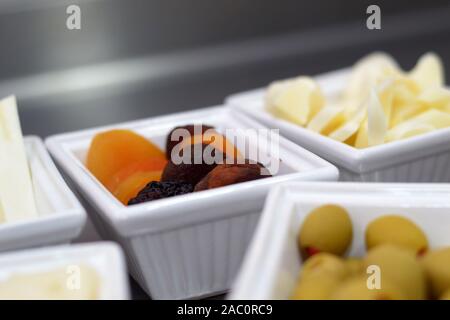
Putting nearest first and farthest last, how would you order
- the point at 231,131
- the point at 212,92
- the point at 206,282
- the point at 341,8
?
the point at 206,282
the point at 231,131
the point at 212,92
the point at 341,8

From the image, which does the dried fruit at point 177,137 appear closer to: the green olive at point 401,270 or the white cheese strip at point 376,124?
the white cheese strip at point 376,124

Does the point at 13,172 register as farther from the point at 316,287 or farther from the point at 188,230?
the point at 316,287

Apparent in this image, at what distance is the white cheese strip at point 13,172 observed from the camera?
0.51m

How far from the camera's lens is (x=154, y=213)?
17.9 inches

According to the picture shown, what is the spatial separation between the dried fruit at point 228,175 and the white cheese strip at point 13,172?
0.13 meters

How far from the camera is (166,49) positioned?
118 centimetres

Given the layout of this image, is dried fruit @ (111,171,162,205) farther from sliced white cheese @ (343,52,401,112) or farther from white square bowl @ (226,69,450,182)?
sliced white cheese @ (343,52,401,112)

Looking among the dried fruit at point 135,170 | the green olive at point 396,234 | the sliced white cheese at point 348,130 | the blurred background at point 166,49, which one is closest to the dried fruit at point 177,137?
the dried fruit at point 135,170

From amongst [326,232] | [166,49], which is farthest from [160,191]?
[166,49]

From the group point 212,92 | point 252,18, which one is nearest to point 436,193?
point 212,92

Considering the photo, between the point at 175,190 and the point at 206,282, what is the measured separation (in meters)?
0.07

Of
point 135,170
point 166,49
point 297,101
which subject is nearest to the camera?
point 135,170

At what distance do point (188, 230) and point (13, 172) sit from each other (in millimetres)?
169
